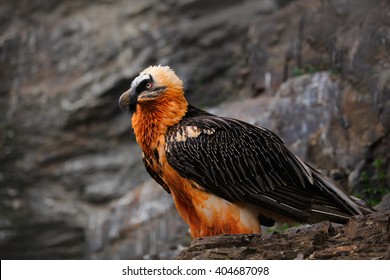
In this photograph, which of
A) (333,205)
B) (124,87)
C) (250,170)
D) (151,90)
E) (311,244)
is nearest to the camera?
(311,244)

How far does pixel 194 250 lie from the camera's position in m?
6.78

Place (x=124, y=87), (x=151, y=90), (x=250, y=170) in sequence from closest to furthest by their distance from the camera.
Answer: (x=250, y=170) → (x=151, y=90) → (x=124, y=87)

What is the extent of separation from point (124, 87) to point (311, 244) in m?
11.9

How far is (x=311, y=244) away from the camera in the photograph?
6516mm

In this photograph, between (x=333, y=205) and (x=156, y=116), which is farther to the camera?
(x=156, y=116)

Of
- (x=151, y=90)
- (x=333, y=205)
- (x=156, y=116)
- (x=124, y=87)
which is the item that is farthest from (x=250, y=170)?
(x=124, y=87)

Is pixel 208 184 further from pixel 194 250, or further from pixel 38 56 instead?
pixel 38 56

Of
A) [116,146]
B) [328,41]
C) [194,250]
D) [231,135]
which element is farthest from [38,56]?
[194,250]

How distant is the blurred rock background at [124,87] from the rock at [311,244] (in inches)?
251

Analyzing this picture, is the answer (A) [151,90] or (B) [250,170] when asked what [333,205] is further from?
(A) [151,90]

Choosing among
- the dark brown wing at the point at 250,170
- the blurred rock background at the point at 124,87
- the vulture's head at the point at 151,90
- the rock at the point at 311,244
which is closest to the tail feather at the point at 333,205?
the dark brown wing at the point at 250,170

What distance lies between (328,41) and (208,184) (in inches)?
318

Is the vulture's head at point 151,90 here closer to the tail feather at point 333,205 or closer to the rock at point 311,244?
the tail feather at point 333,205

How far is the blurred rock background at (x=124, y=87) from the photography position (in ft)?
45.7
